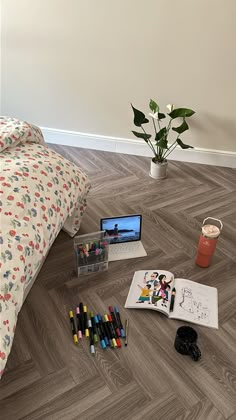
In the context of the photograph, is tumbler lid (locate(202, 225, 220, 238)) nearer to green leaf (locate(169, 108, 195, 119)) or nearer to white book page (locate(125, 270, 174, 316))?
white book page (locate(125, 270, 174, 316))

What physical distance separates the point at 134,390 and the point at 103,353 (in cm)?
18

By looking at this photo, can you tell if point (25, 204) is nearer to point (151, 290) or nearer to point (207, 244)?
point (151, 290)

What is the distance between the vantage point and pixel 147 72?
2467 millimetres

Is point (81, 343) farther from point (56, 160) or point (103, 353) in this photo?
point (56, 160)

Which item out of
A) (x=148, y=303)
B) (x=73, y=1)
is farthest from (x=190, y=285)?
(x=73, y=1)

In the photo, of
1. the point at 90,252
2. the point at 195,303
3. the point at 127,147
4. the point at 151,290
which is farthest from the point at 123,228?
the point at 127,147

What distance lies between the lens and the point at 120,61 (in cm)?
247

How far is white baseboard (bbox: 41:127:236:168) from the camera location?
266 cm

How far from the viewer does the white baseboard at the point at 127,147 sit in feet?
8.72

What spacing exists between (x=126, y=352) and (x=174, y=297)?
0.34 metres

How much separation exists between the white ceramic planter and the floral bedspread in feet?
2.59

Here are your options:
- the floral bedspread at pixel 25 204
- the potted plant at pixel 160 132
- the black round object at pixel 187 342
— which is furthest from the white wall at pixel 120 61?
the black round object at pixel 187 342

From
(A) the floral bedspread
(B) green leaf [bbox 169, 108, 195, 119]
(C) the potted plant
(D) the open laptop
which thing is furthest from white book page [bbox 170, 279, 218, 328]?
(B) green leaf [bbox 169, 108, 195, 119]

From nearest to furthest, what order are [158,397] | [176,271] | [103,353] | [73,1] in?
[158,397]
[103,353]
[176,271]
[73,1]
